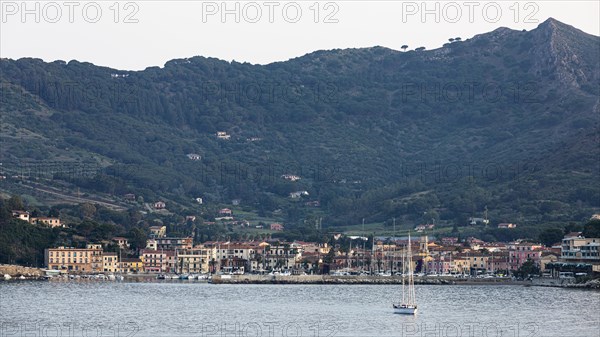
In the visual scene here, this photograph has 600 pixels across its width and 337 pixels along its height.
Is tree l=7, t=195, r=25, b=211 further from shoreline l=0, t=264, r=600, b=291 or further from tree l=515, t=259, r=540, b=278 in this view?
tree l=515, t=259, r=540, b=278

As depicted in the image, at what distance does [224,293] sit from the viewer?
351 ft

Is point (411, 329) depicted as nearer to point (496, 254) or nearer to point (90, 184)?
point (496, 254)

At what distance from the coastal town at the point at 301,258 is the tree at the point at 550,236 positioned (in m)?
1.42

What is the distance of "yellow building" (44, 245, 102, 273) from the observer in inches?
5079

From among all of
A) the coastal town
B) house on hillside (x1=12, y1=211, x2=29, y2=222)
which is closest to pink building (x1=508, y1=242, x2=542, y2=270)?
the coastal town

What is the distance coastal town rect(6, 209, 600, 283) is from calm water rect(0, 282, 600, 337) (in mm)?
15063

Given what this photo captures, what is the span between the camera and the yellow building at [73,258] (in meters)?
129

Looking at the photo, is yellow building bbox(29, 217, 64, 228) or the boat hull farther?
yellow building bbox(29, 217, 64, 228)

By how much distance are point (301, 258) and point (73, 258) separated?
26871 mm

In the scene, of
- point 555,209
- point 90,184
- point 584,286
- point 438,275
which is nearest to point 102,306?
point 584,286

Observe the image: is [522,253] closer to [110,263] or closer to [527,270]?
[527,270]

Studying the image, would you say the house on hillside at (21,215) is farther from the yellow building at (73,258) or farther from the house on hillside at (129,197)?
the house on hillside at (129,197)

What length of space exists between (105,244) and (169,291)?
1194 inches

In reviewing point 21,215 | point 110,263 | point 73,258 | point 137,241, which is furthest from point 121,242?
point 21,215
